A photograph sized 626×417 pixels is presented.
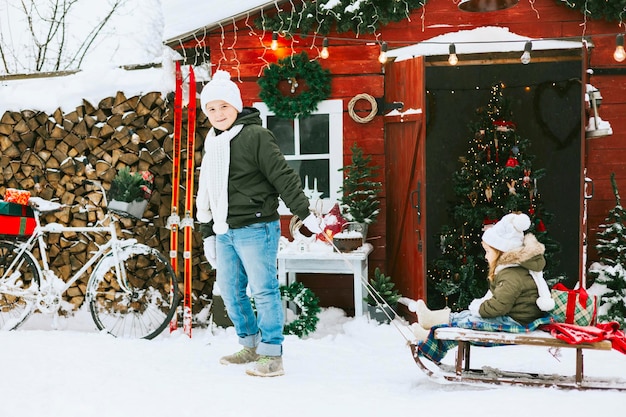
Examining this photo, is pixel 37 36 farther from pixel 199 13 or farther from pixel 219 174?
pixel 219 174

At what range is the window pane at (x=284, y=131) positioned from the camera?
645 cm

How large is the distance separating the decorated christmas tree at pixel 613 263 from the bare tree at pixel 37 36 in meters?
12.9

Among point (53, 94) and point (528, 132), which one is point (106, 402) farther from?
point (528, 132)

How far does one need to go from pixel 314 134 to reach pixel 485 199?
1880mm

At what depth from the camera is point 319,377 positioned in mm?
4211

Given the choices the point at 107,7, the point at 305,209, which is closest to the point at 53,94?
the point at 305,209

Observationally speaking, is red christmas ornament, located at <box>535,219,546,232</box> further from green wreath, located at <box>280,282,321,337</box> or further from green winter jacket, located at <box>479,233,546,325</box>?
green winter jacket, located at <box>479,233,546,325</box>

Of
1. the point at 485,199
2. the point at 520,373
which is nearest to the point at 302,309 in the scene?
the point at 520,373

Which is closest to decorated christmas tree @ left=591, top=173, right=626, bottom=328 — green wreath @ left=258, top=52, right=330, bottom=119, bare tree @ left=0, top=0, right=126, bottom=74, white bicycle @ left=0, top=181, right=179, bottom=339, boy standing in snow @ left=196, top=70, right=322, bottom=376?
green wreath @ left=258, top=52, right=330, bottom=119

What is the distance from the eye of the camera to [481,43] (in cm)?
577

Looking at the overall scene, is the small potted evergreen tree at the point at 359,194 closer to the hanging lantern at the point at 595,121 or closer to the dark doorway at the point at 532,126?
the dark doorway at the point at 532,126

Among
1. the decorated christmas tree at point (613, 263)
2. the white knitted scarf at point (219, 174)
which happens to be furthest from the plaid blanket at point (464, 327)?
the decorated christmas tree at point (613, 263)

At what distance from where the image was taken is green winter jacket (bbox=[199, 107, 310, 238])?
4.06m

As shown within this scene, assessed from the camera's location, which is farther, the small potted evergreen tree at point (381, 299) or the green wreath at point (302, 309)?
the small potted evergreen tree at point (381, 299)
